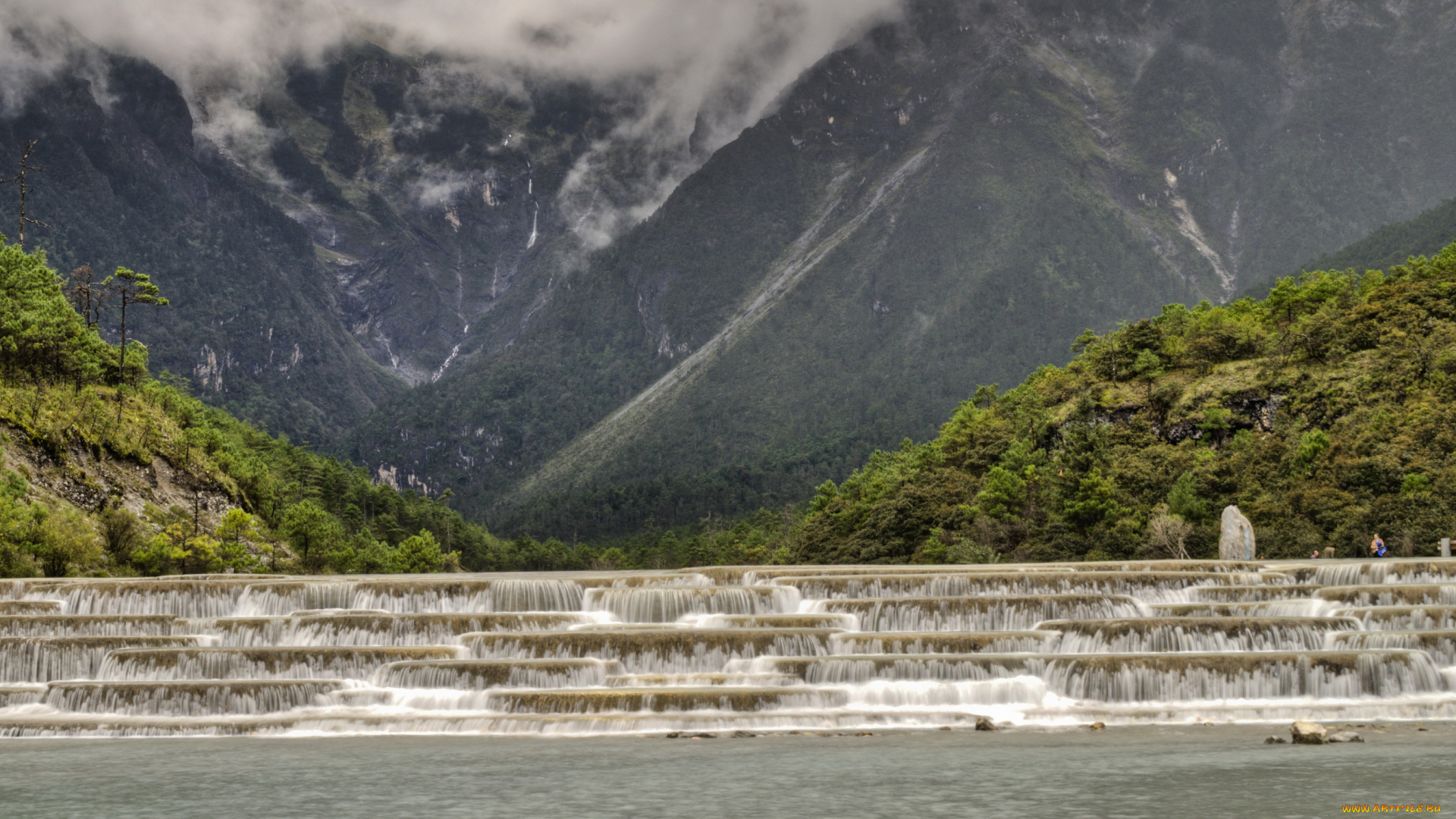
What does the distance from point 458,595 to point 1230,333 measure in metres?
73.4

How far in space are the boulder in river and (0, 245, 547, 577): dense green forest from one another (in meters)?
54.7

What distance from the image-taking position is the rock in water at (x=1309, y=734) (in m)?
23.3

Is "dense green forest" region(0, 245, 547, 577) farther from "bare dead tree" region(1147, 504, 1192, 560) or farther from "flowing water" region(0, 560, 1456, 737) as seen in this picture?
"bare dead tree" region(1147, 504, 1192, 560)

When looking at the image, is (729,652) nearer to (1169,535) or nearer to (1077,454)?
(1169,535)

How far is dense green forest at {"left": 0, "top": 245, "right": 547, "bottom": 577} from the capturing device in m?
61.9

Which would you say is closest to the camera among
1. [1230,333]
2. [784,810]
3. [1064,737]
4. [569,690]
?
[784,810]

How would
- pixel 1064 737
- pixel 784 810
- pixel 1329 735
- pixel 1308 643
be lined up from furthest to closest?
1. pixel 1308 643
2. pixel 1064 737
3. pixel 1329 735
4. pixel 784 810

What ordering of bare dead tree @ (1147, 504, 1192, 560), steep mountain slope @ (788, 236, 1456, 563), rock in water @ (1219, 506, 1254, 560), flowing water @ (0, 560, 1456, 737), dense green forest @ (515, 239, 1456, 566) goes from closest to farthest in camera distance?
→ 1. flowing water @ (0, 560, 1456, 737)
2. rock in water @ (1219, 506, 1254, 560)
3. steep mountain slope @ (788, 236, 1456, 563)
4. dense green forest @ (515, 239, 1456, 566)
5. bare dead tree @ (1147, 504, 1192, 560)

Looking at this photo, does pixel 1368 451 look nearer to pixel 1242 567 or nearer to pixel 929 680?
pixel 1242 567

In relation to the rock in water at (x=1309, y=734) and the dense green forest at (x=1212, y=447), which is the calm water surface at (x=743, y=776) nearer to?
the rock in water at (x=1309, y=734)

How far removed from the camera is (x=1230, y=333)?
307 ft

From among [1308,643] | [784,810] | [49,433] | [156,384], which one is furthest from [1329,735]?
[156,384]

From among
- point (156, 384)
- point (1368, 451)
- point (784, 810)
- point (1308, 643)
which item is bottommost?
point (784, 810)

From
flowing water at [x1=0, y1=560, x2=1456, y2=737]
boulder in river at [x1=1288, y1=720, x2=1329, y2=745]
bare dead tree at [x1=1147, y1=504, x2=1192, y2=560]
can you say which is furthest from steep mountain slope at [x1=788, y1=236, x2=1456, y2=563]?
boulder in river at [x1=1288, y1=720, x2=1329, y2=745]
